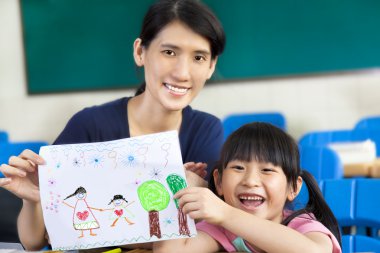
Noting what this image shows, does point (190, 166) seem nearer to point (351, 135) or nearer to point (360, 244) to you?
point (360, 244)

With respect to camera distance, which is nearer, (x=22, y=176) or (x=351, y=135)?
(x=22, y=176)

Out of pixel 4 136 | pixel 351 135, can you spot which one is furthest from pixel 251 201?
pixel 4 136

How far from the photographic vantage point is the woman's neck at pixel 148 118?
181 cm

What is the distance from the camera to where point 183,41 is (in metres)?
1.59

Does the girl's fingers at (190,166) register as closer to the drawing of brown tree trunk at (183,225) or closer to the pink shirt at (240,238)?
the pink shirt at (240,238)

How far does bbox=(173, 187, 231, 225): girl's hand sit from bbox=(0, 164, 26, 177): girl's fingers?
394 mm

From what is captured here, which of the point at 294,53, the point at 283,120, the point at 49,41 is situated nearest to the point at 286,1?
the point at 294,53

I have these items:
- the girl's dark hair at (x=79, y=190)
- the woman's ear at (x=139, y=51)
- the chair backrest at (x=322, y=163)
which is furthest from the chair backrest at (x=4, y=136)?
the girl's dark hair at (x=79, y=190)

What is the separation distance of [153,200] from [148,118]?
64cm

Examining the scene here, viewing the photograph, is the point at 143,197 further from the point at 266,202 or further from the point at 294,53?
the point at 294,53

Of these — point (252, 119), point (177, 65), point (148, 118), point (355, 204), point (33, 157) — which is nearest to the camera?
point (33, 157)

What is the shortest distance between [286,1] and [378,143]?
2.04m

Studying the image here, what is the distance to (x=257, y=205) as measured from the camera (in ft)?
4.45

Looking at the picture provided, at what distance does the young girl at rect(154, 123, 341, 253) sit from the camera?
3.92ft
